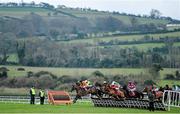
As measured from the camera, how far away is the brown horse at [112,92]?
130 ft

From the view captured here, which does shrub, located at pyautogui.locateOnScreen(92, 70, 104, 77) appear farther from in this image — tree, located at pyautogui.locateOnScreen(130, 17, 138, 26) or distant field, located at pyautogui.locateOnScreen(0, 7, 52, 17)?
distant field, located at pyautogui.locateOnScreen(0, 7, 52, 17)

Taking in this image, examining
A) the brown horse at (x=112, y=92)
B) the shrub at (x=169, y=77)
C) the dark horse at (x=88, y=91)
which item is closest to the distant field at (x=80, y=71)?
the shrub at (x=169, y=77)

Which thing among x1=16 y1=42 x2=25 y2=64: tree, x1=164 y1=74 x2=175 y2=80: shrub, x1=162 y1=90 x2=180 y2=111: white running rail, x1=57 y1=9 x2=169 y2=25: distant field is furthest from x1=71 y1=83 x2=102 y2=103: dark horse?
x1=57 y1=9 x2=169 y2=25: distant field

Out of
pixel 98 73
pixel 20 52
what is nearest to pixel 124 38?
pixel 20 52

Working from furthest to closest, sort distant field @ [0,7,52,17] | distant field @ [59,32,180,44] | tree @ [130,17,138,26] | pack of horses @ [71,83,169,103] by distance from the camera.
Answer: distant field @ [0,7,52,17] → tree @ [130,17,138,26] → distant field @ [59,32,180,44] → pack of horses @ [71,83,169,103]

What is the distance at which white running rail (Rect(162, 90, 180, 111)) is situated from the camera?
3541 centimetres

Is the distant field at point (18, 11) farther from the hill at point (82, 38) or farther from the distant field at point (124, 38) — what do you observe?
the distant field at point (124, 38)

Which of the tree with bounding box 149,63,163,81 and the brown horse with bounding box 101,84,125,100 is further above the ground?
the brown horse with bounding box 101,84,125,100

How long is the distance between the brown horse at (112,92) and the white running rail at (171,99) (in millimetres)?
3951

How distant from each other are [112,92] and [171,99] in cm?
513

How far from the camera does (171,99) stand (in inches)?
1417

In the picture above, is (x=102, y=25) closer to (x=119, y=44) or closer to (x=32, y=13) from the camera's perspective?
(x=32, y=13)

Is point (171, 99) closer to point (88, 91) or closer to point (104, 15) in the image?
point (88, 91)

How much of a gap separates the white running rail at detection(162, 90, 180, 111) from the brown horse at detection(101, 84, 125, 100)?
395cm
